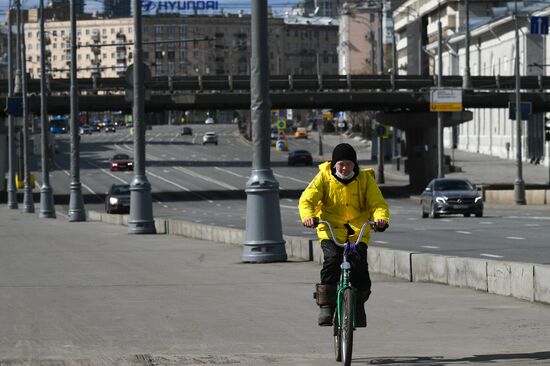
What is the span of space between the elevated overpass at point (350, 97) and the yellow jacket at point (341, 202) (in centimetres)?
6809

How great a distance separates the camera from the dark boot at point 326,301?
37.3ft

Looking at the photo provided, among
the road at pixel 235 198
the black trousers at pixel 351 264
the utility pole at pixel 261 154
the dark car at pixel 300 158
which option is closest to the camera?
the black trousers at pixel 351 264

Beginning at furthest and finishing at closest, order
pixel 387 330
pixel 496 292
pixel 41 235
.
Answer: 1. pixel 41 235
2. pixel 496 292
3. pixel 387 330

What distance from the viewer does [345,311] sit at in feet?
34.7

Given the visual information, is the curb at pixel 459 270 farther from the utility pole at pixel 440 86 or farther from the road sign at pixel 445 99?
the road sign at pixel 445 99

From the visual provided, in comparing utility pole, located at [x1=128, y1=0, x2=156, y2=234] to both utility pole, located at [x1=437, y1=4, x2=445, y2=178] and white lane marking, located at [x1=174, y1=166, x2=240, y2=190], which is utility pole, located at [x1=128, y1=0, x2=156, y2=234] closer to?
utility pole, located at [x1=437, y1=4, x2=445, y2=178]

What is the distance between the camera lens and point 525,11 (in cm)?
11088

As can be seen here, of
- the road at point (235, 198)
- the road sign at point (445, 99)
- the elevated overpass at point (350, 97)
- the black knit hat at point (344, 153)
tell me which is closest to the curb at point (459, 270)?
the road at point (235, 198)

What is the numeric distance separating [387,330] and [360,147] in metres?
139

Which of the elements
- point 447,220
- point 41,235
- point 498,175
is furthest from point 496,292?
point 498,175

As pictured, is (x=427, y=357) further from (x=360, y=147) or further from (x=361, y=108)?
(x=360, y=147)

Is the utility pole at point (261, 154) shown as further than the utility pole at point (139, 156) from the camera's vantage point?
No

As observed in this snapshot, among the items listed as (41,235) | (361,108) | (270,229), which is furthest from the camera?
(361,108)

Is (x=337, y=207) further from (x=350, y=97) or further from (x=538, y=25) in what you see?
(x=350, y=97)
